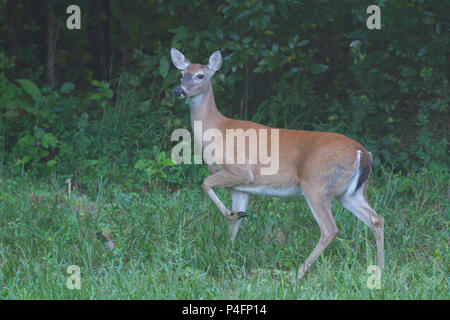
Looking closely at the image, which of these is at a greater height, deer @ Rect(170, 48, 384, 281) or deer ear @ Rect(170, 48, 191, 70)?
deer ear @ Rect(170, 48, 191, 70)

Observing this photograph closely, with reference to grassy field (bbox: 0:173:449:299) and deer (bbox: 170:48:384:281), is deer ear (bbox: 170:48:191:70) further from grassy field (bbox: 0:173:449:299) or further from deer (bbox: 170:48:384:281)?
grassy field (bbox: 0:173:449:299)

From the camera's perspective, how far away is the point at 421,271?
435 centimetres

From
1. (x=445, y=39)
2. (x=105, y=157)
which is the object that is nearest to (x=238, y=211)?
(x=105, y=157)

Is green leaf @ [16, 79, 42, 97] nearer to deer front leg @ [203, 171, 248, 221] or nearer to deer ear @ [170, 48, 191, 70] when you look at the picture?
deer ear @ [170, 48, 191, 70]

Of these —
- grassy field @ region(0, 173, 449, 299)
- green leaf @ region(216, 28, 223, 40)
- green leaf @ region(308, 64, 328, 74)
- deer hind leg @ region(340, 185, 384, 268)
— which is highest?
green leaf @ region(216, 28, 223, 40)

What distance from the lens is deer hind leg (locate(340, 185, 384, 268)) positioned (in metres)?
4.95

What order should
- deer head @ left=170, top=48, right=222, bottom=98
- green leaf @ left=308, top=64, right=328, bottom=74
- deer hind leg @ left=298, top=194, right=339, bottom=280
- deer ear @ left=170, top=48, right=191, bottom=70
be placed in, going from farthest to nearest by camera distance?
green leaf @ left=308, top=64, right=328, bottom=74
deer ear @ left=170, top=48, right=191, bottom=70
deer head @ left=170, top=48, right=222, bottom=98
deer hind leg @ left=298, top=194, right=339, bottom=280

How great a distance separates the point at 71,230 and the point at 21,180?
163 centimetres

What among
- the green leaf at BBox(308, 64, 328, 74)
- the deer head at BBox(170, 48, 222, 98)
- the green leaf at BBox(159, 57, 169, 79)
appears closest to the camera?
the deer head at BBox(170, 48, 222, 98)

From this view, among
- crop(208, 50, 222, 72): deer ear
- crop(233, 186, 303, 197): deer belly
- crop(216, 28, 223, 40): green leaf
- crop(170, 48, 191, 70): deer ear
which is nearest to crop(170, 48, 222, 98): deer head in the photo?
crop(208, 50, 222, 72): deer ear

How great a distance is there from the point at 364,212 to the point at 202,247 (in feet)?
4.02

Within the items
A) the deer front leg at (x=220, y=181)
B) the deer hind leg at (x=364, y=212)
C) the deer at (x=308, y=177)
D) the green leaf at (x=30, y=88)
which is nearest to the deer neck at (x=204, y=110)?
the deer at (x=308, y=177)

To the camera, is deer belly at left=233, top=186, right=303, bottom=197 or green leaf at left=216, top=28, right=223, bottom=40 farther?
green leaf at left=216, top=28, right=223, bottom=40

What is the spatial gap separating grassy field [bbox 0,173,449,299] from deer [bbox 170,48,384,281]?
5.6 inches
